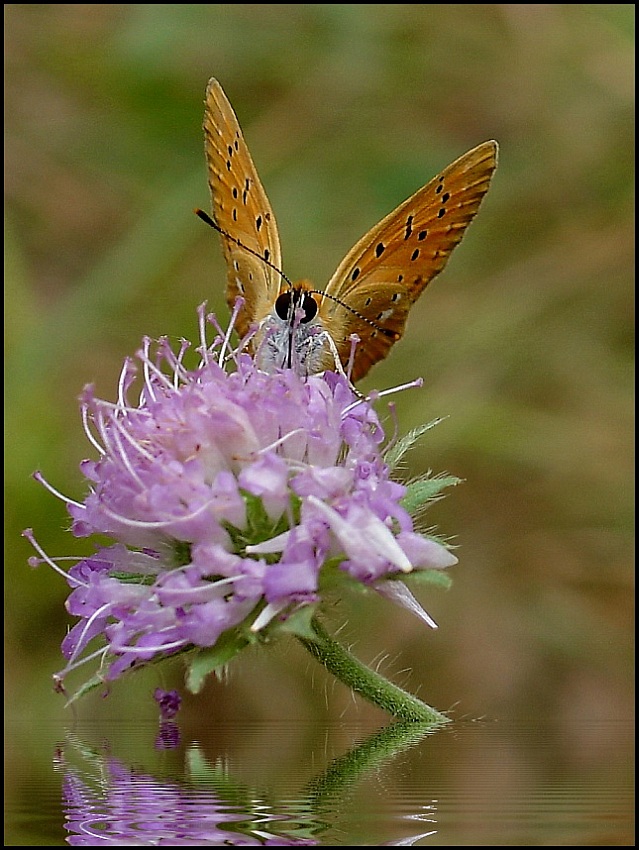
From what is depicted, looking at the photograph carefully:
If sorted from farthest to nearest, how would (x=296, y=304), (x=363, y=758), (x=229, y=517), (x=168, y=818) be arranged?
1. (x=296, y=304)
2. (x=229, y=517)
3. (x=363, y=758)
4. (x=168, y=818)

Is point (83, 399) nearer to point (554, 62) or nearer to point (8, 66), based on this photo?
point (554, 62)

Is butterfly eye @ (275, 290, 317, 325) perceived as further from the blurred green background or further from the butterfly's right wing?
the blurred green background

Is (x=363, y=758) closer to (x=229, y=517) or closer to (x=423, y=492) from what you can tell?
(x=229, y=517)

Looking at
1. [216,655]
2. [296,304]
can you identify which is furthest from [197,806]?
[296,304]

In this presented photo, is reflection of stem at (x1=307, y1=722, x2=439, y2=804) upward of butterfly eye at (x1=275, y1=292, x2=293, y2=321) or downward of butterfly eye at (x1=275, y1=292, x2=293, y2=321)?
downward

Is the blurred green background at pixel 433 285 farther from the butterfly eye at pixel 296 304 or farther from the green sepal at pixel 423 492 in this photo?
the green sepal at pixel 423 492

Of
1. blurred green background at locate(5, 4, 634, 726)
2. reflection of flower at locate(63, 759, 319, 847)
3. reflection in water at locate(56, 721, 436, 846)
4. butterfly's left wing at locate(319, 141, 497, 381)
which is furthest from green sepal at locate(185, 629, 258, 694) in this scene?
blurred green background at locate(5, 4, 634, 726)
